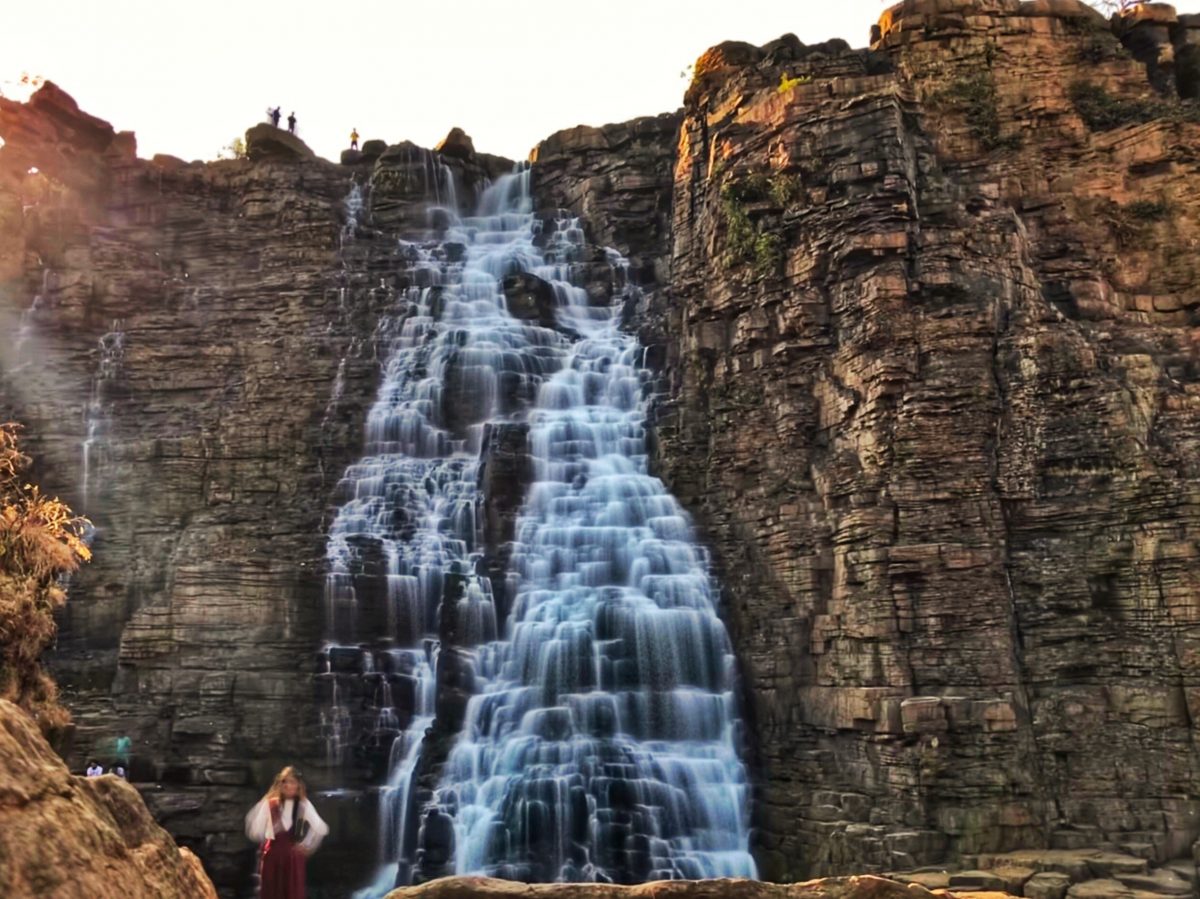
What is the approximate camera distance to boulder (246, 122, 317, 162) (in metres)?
33.0

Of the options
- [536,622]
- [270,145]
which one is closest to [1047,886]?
[536,622]

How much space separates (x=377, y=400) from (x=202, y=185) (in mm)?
11496

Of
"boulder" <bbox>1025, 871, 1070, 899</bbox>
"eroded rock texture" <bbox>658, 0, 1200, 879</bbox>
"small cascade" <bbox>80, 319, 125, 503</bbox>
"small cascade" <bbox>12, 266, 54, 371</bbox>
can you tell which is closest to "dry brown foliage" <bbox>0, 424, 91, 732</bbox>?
"eroded rock texture" <bbox>658, 0, 1200, 879</bbox>

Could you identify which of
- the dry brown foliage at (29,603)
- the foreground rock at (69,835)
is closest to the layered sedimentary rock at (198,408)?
the dry brown foliage at (29,603)

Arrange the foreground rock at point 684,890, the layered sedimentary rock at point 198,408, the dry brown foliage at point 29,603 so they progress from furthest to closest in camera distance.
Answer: the layered sedimentary rock at point 198,408 < the dry brown foliage at point 29,603 < the foreground rock at point 684,890

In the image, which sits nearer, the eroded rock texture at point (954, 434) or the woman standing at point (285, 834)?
the woman standing at point (285, 834)

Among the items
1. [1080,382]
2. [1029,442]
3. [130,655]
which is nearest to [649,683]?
[1029,442]

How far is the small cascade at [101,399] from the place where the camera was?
25.9 m

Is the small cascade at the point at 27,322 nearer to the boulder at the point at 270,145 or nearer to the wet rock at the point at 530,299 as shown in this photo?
the boulder at the point at 270,145

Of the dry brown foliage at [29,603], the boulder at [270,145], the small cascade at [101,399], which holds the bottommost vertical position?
the dry brown foliage at [29,603]

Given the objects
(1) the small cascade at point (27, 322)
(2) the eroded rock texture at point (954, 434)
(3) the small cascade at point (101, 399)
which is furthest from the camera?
(1) the small cascade at point (27, 322)

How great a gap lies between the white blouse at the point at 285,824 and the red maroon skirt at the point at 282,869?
0.27ft

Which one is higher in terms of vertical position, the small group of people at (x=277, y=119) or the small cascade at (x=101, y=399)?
the small group of people at (x=277, y=119)

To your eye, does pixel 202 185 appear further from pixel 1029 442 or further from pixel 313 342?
pixel 1029 442
